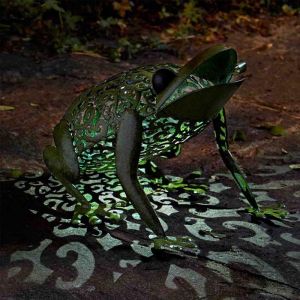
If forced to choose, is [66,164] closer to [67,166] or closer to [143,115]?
[67,166]

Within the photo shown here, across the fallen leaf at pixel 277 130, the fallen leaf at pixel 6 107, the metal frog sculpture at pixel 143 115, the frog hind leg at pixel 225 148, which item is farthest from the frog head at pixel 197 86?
the fallen leaf at pixel 6 107

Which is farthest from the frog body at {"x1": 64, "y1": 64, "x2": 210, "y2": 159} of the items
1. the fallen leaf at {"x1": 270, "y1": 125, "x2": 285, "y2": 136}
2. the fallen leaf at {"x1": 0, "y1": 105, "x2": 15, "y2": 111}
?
the fallen leaf at {"x1": 0, "y1": 105, "x2": 15, "y2": 111}

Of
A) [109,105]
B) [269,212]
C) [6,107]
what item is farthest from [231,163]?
[6,107]

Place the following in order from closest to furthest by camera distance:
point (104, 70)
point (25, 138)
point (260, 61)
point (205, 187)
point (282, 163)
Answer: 1. point (205, 187)
2. point (282, 163)
3. point (25, 138)
4. point (104, 70)
5. point (260, 61)

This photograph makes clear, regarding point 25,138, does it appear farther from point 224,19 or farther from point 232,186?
point 224,19

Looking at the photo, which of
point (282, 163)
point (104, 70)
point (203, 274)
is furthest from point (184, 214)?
point (104, 70)

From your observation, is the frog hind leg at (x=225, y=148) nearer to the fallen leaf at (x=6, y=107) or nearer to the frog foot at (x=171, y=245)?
the frog foot at (x=171, y=245)
